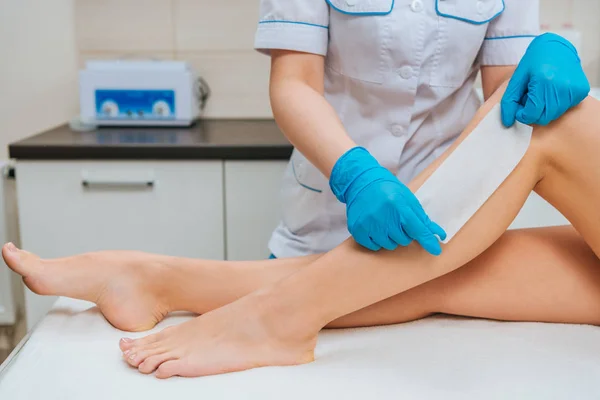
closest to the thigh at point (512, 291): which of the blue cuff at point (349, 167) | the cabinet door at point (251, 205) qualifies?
the blue cuff at point (349, 167)

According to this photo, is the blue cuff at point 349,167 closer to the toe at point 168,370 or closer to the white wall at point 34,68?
the toe at point 168,370

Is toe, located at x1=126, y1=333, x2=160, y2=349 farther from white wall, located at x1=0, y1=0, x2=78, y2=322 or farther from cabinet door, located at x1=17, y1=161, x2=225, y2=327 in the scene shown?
white wall, located at x1=0, y1=0, x2=78, y2=322

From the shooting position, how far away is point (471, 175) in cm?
104

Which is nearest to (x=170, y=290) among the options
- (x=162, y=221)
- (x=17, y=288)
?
(x=162, y=221)

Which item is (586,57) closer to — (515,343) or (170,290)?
(515,343)

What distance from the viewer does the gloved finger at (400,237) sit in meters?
0.97

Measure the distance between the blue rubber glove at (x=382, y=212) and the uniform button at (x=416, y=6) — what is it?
33 centimetres

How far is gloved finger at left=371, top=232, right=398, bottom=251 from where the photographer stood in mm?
982

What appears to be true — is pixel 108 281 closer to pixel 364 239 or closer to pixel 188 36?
pixel 364 239

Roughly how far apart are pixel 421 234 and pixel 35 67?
1646 mm

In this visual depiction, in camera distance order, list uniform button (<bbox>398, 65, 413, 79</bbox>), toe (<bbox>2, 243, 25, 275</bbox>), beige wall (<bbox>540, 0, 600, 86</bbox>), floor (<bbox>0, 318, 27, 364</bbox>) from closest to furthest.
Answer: toe (<bbox>2, 243, 25, 275</bbox>) → uniform button (<bbox>398, 65, 413, 79</bbox>) → beige wall (<bbox>540, 0, 600, 86</bbox>) → floor (<bbox>0, 318, 27, 364</bbox>)

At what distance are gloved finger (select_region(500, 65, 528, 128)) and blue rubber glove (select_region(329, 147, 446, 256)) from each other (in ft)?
0.69

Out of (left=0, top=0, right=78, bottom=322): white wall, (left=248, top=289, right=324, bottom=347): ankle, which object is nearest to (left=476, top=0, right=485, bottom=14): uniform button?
(left=248, top=289, right=324, bottom=347): ankle

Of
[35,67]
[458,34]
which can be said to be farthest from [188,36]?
[458,34]
